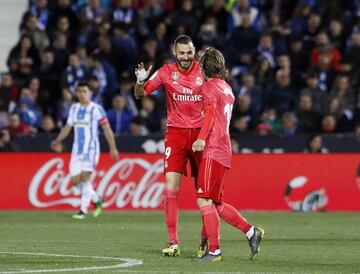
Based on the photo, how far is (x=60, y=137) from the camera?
2041 cm

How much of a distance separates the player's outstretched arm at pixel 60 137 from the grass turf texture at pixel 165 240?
47.5 inches

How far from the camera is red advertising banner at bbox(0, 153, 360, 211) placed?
22.0 metres

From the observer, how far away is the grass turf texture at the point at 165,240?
38.1 ft

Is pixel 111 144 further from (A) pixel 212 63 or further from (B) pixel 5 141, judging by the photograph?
(A) pixel 212 63

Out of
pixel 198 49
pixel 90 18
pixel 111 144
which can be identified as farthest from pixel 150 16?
pixel 111 144

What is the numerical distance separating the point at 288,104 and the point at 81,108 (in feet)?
19.7

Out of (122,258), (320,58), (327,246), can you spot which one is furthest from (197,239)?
(320,58)

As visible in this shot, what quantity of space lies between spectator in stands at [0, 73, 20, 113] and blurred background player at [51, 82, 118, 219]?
454 cm

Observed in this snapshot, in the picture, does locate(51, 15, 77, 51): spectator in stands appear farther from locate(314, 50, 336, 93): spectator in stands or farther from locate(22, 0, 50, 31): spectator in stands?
locate(314, 50, 336, 93): spectator in stands

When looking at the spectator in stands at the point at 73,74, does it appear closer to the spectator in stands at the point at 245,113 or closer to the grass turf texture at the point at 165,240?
the spectator in stands at the point at 245,113

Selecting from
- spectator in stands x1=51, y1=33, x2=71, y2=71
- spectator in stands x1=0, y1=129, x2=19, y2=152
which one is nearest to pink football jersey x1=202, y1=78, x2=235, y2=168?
spectator in stands x1=0, y1=129, x2=19, y2=152

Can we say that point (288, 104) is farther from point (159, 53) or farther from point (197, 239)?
point (197, 239)

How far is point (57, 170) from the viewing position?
21969 millimetres

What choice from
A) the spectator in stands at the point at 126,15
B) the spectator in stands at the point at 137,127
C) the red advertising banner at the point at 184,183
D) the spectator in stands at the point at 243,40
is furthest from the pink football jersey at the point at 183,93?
the spectator in stands at the point at 126,15
